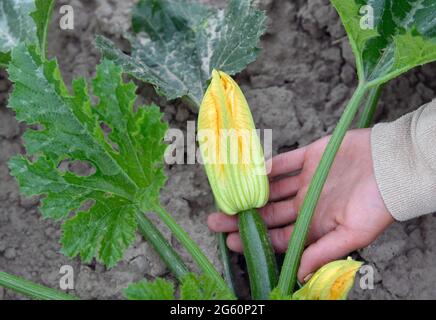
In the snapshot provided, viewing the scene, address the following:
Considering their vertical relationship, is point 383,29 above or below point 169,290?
above

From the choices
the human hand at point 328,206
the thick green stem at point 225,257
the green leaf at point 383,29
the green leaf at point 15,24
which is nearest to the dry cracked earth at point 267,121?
the thick green stem at point 225,257

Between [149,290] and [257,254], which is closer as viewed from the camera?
[149,290]

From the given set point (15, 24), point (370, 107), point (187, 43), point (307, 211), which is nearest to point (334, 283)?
point (307, 211)

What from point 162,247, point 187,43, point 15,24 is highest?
point 15,24

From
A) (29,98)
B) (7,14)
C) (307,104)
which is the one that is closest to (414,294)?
(307,104)

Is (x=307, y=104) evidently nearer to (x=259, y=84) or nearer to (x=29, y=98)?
(x=259, y=84)

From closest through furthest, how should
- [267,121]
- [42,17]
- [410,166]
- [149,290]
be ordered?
[149,290] < [410,166] < [42,17] < [267,121]

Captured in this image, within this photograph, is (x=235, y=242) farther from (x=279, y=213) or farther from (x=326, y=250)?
(x=326, y=250)
